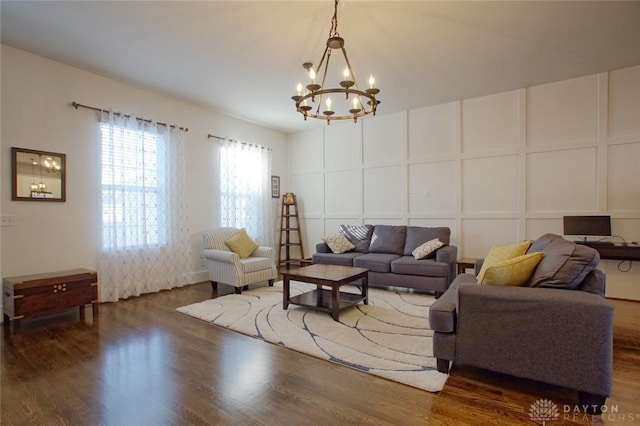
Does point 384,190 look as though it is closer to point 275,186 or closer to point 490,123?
point 490,123

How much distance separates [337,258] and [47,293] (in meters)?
3.49

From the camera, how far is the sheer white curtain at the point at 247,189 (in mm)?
5605

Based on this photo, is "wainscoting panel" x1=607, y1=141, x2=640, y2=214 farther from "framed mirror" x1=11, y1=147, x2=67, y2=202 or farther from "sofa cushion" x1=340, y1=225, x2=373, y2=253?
"framed mirror" x1=11, y1=147, x2=67, y2=202

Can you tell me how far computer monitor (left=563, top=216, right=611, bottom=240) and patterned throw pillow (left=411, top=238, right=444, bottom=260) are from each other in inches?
59.6

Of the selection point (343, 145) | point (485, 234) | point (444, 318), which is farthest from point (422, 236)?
point (444, 318)

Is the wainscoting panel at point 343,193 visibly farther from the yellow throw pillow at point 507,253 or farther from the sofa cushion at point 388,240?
the yellow throw pillow at point 507,253

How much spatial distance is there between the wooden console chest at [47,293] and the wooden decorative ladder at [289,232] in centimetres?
359

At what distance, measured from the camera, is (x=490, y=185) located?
485 cm

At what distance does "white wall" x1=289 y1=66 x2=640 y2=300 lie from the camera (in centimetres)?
403

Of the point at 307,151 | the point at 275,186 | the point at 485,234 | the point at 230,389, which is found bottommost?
the point at 230,389

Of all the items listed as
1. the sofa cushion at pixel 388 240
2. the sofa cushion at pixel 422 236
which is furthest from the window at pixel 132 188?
the sofa cushion at pixel 422 236

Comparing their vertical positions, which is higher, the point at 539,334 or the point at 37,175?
the point at 37,175

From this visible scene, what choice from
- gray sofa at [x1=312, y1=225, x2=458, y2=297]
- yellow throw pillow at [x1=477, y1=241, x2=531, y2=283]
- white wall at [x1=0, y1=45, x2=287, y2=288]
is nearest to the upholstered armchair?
gray sofa at [x1=312, y1=225, x2=458, y2=297]

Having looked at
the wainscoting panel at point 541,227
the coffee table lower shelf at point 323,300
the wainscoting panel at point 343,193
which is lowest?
the coffee table lower shelf at point 323,300
